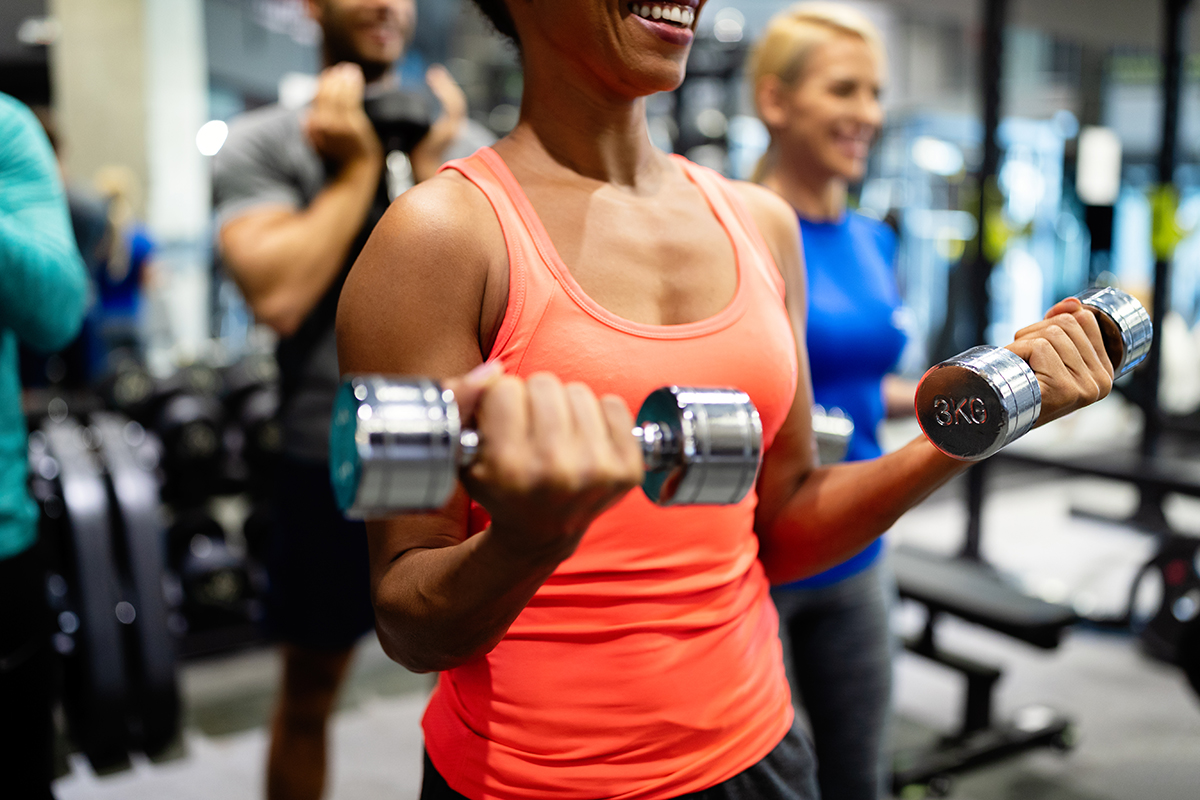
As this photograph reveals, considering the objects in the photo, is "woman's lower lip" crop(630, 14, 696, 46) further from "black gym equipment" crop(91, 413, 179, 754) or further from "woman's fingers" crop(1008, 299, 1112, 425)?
"black gym equipment" crop(91, 413, 179, 754)

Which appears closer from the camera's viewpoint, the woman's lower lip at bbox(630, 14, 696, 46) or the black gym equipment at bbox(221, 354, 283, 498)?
the woman's lower lip at bbox(630, 14, 696, 46)

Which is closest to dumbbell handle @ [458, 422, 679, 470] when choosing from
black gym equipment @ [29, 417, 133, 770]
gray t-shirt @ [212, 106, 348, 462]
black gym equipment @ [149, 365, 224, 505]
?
gray t-shirt @ [212, 106, 348, 462]

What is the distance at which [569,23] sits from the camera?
88 cm

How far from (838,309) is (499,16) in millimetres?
902

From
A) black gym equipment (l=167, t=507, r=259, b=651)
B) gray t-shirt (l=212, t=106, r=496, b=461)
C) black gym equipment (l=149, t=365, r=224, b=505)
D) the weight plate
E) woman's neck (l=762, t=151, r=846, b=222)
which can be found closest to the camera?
gray t-shirt (l=212, t=106, r=496, b=461)

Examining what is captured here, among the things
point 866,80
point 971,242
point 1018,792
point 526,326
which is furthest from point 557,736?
point 971,242

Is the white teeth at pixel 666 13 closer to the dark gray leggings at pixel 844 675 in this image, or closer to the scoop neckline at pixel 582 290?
the scoop neckline at pixel 582 290

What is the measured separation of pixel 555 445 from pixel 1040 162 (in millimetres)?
10310

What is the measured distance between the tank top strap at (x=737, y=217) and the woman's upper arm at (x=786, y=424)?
26mm

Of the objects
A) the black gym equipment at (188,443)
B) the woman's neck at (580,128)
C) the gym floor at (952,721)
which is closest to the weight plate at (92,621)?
the gym floor at (952,721)

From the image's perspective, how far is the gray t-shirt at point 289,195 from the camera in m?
1.77

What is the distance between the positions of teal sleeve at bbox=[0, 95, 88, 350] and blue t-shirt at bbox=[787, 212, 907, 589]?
1166 millimetres

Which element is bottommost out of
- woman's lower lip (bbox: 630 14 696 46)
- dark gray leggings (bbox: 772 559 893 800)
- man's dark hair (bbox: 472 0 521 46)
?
dark gray leggings (bbox: 772 559 893 800)

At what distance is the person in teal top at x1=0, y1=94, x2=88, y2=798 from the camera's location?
1.26 metres
